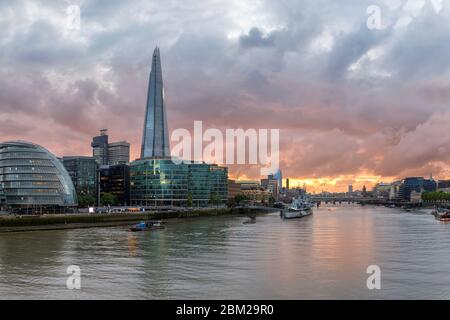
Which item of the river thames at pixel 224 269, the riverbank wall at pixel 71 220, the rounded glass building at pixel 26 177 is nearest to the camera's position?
the river thames at pixel 224 269

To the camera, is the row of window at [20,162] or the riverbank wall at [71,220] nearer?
the riverbank wall at [71,220]

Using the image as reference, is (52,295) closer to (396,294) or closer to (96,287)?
(96,287)

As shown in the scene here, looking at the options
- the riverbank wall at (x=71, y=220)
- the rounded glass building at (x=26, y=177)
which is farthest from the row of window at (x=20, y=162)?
the riverbank wall at (x=71, y=220)

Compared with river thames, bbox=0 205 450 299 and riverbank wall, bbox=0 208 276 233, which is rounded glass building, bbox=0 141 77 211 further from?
river thames, bbox=0 205 450 299

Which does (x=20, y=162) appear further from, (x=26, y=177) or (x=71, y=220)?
(x=71, y=220)

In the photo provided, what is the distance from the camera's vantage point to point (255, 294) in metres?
32.2

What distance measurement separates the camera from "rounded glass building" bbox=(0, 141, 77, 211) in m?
141

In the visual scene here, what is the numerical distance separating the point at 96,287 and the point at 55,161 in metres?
124

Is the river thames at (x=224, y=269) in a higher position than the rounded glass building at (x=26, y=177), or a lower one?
lower

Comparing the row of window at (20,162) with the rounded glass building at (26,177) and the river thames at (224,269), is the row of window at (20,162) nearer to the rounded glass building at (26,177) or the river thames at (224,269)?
the rounded glass building at (26,177)

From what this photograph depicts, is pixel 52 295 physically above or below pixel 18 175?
below

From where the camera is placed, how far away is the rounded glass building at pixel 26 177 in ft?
464

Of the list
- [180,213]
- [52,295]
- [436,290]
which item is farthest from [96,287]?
[180,213]

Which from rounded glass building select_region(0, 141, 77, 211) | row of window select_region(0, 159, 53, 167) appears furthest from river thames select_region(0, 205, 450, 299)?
row of window select_region(0, 159, 53, 167)
